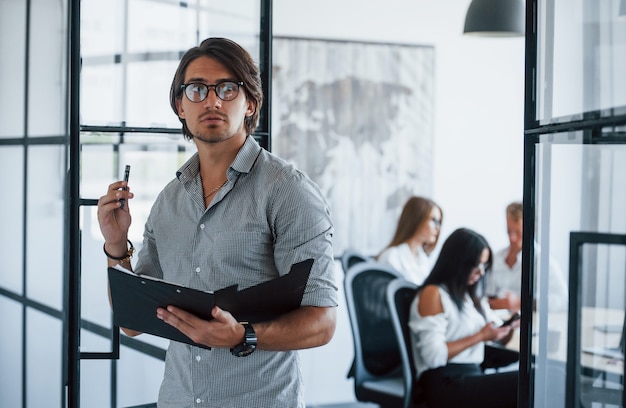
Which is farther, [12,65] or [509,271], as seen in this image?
[509,271]

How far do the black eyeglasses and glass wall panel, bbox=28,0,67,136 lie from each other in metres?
1.30

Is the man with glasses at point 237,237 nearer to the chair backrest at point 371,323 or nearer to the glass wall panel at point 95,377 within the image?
the glass wall panel at point 95,377

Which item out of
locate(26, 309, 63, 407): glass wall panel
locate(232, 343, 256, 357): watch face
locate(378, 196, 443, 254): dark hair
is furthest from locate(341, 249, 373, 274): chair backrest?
locate(232, 343, 256, 357): watch face

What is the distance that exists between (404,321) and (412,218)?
50.7 inches

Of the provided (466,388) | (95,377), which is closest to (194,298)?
(95,377)

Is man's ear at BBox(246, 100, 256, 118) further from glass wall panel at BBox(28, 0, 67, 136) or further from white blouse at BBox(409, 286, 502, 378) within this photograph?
white blouse at BBox(409, 286, 502, 378)

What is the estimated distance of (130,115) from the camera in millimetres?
2840

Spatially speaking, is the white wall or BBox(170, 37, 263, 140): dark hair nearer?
BBox(170, 37, 263, 140): dark hair

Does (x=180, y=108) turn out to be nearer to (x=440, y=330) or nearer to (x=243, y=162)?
(x=243, y=162)

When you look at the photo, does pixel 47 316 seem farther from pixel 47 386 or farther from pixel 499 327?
pixel 499 327

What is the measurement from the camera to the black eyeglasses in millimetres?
1946

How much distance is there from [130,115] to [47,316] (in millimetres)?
1046

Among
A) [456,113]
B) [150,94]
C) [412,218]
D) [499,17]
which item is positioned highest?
[499,17]

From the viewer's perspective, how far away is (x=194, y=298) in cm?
166
